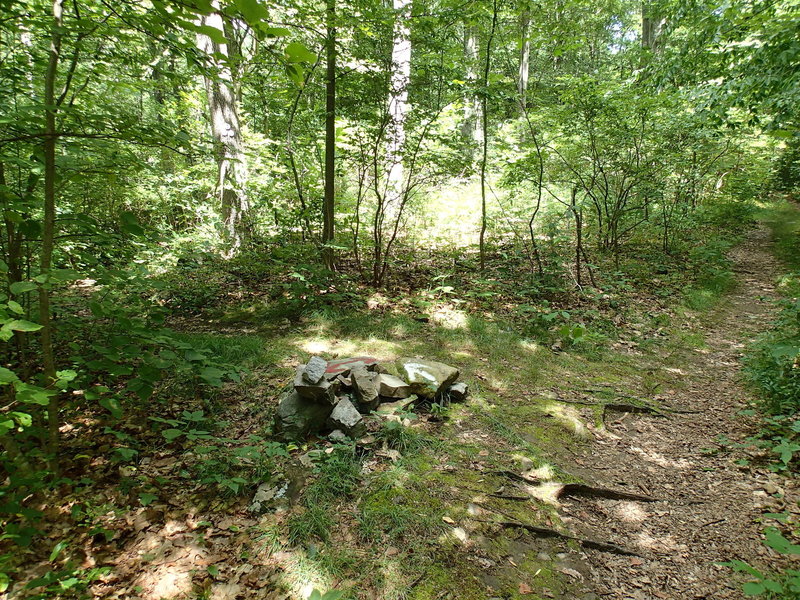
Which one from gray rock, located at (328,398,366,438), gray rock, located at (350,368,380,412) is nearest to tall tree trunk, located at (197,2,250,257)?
gray rock, located at (350,368,380,412)

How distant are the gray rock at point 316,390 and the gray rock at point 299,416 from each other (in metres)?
0.04

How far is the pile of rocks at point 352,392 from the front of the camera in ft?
11.3

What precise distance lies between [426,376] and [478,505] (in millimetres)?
1469

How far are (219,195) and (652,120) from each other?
29.7ft

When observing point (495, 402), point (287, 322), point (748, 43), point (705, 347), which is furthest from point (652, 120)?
point (287, 322)

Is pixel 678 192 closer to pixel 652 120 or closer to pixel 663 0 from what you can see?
pixel 652 120

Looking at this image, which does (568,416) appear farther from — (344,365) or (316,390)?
(316,390)

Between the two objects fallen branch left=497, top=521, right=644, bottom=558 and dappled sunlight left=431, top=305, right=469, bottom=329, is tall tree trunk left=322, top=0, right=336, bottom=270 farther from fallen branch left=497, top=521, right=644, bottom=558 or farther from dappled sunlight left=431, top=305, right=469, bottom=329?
fallen branch left=497, top=521, right=644, bottom=558

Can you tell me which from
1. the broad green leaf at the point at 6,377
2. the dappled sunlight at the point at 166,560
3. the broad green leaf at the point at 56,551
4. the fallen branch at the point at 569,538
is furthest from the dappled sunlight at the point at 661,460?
the broad green leaf at the point at 6,377

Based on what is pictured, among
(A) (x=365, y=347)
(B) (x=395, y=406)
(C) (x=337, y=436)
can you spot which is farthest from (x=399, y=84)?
(C) (x=337, y=436)

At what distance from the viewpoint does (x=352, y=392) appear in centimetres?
392

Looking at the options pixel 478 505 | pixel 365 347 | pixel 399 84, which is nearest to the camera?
pixel 478 505

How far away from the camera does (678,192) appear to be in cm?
1000

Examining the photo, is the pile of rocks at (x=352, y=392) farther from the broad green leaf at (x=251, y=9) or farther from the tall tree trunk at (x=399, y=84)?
the tall tree trunk at (x=399, y=84)
